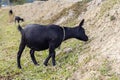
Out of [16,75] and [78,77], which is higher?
[78,77]

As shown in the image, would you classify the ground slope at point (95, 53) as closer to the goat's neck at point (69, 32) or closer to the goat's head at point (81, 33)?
the goat's head at point (81, 33)

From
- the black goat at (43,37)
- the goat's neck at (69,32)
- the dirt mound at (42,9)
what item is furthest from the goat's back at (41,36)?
the dirt mound at (42,9)

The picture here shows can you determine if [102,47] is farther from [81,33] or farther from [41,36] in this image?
[41,36]

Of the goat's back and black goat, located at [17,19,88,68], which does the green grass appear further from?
the goat's back

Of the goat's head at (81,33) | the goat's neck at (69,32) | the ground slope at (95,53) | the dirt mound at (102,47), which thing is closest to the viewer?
the dirt mound at (102,47)

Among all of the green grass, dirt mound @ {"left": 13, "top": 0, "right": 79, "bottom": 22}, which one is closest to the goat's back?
the green grass

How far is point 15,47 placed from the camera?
60.0 ft

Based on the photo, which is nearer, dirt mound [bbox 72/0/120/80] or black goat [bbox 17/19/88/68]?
dirt mound [bbox 72/0/120/80]

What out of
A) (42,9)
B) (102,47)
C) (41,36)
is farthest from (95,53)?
(42,9)

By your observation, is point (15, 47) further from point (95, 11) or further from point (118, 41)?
point (118, 41)

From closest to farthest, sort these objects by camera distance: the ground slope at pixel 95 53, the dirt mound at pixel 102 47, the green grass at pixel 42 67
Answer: the dirt mound at pixel 102 47, the ground slope at pixel 95 53, the green grass at pixel 42 67

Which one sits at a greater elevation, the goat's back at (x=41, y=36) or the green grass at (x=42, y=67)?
the goat's back at (x=41, y=36)

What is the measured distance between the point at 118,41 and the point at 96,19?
468cm

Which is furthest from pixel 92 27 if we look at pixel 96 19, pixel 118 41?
pixel 118 41
